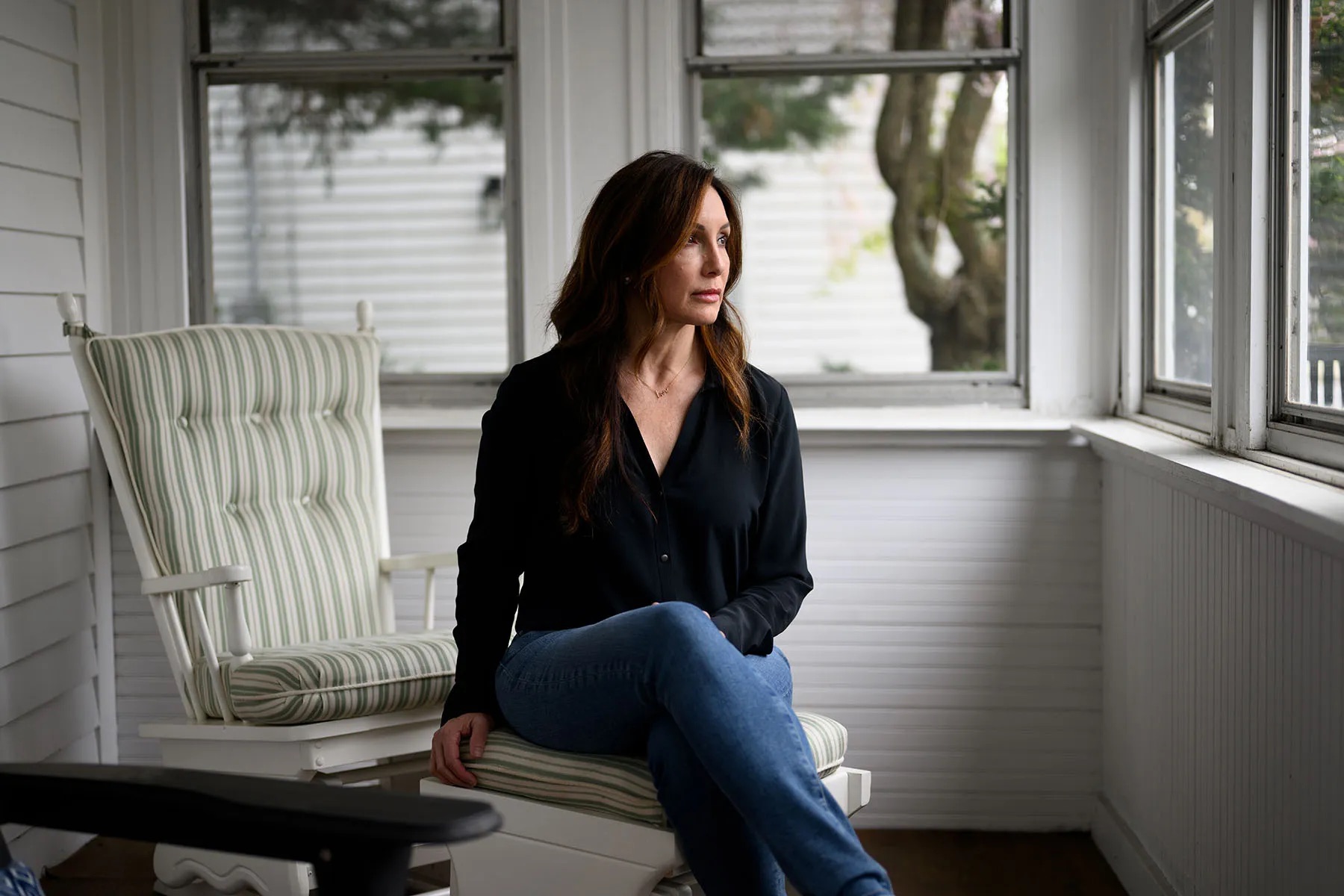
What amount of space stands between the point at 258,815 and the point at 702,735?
0.71 m

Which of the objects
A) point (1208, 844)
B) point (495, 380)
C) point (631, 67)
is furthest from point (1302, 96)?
point (495, 380)

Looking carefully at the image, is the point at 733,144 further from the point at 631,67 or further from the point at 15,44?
the point at 15,44

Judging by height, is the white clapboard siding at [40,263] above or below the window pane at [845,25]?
below

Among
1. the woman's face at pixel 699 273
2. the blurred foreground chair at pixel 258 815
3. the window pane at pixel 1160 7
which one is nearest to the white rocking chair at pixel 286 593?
the woman's face at pixel 699 273

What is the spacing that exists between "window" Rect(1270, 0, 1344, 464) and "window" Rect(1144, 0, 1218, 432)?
0.79 feet

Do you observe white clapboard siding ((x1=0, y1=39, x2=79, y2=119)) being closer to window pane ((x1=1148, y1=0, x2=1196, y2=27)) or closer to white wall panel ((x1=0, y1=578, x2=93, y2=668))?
white wall panel ((x1=0, y1=578, x2=93, y2=668))

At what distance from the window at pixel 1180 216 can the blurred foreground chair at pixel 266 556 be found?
5.31 feet

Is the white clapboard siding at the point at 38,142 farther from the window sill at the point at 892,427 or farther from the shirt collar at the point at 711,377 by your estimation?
the shirt collar at the point at 711,377

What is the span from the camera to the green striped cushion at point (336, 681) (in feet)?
8.04

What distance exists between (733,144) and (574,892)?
6.44ft

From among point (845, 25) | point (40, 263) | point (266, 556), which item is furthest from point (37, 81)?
point (845, 25)

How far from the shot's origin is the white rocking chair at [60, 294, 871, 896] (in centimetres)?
207

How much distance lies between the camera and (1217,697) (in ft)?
7.34

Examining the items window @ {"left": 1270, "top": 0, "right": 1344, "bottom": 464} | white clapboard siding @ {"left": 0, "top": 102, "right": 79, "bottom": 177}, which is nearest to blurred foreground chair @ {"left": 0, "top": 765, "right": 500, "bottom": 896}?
window @ {"left": 1270, "top": 0, "right": 1344, "bottom": 464}
